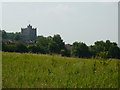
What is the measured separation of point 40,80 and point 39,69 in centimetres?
142

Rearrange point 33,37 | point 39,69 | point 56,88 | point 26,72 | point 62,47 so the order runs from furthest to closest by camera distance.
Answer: point 33,37 < point 62,47 < point 39,69 < point 26,72 < point 56,88

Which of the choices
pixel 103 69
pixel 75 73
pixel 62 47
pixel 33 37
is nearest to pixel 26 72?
pixel 75 73

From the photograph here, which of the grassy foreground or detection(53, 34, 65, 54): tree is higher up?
detection(53, 34, 65, 54): tree

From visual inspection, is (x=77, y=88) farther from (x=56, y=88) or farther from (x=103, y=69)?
(x=103, y=69)

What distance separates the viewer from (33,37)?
151000 millimetres

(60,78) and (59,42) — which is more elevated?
(59,42)

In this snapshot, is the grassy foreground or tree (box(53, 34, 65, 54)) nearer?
the grassy foreground

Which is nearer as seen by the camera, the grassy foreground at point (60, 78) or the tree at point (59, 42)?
the grassy foreground at point (60, 78)

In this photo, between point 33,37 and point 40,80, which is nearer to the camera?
point 40,80

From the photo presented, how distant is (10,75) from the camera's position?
6430mm

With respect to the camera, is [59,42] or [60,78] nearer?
[60,78]

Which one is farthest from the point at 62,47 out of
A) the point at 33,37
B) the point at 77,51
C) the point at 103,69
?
the point at 33,37

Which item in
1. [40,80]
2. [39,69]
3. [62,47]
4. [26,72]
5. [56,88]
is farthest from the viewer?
[62,47]

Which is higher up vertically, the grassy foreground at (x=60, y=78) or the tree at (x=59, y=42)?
the tree at (x=59, y=42)
